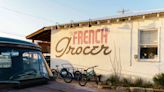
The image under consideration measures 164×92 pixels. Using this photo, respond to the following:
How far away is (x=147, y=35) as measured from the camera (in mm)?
16562

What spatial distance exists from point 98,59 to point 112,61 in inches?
40.1

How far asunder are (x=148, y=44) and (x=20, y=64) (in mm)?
12211

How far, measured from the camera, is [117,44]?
17.6 meters

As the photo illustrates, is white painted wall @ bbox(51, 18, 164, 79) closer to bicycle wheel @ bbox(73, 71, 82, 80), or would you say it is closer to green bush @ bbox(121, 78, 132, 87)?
green bush @ bbox(121, 78, 132, 87)

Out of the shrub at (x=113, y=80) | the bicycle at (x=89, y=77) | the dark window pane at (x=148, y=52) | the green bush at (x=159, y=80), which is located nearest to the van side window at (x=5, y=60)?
the green bush at (x=159, y=80)

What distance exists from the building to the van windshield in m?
11.4

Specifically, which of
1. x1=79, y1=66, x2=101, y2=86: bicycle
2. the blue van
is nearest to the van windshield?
the blue van

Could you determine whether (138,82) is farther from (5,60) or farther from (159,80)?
(5,60)

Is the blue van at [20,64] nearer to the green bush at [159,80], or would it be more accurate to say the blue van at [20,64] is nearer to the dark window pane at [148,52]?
the green bush at [159,80]

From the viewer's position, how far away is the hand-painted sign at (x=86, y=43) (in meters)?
18.3

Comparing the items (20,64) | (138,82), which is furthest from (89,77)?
(20,64)

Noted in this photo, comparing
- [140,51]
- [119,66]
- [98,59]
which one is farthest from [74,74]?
[140,51]

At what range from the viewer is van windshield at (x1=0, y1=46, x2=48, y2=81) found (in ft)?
15.2

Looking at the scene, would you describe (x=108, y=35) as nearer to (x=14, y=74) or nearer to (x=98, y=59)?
(x=98, y=59)
